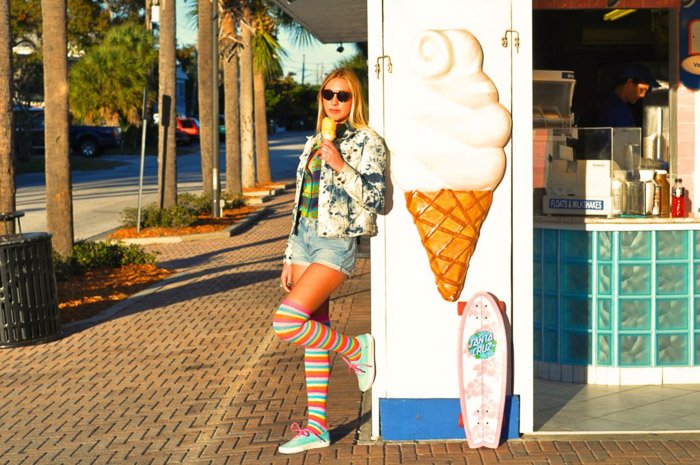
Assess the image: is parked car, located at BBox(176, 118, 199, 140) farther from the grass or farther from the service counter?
the service counter

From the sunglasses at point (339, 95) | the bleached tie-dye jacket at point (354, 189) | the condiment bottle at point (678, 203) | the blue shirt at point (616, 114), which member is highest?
the sunglasses at point (339, 95)

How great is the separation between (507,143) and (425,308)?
0.98m

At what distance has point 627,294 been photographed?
7.57 m

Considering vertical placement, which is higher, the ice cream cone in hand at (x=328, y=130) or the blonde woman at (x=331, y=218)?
the ice cream cone in hand at (x=328, y=130)

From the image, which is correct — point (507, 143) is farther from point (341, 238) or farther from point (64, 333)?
point (64, 333)

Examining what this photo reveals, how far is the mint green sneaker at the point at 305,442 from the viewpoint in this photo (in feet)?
20.2

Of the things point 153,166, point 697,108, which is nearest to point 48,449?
point 697,108

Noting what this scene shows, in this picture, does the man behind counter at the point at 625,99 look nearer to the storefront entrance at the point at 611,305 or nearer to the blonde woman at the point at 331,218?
the storefront entrance at the point at 611,305

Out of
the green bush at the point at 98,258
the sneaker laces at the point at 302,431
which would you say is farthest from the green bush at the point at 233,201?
the sneaker laces at the point at 302,431

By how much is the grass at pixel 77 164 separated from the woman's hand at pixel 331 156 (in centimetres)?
3944

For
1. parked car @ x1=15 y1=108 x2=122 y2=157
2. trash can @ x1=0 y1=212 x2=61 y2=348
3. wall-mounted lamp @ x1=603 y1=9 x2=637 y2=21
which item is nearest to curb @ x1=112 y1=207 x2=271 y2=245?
trash can @ x1=0 y1=212 x2=61 y2=348

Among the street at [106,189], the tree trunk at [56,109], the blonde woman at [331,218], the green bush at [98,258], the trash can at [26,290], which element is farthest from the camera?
the street at [106,189]

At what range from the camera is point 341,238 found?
19.3 ft

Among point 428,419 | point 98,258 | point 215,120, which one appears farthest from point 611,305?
point 215,120
